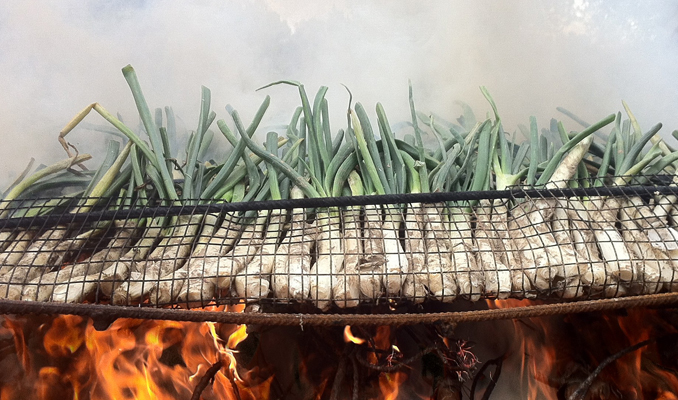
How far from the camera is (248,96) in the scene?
1.61 meters

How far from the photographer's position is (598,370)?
2.79 ft

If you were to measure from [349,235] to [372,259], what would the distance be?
90 mm

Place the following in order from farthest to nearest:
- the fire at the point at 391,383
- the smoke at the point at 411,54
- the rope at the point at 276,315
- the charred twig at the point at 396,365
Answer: the smoke at the point at 411,54
the fire at the point at 391,383
the charred twig at the point at 396,365
the rope at the point at 276,315

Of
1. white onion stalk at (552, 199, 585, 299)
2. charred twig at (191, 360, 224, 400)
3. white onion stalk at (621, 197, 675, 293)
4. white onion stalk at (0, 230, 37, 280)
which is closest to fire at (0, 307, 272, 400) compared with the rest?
charred twig at (191, 360, 224, 400)

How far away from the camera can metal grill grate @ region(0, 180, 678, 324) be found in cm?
67

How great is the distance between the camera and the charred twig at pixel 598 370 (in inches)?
33.5

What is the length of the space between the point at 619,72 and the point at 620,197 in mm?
1095

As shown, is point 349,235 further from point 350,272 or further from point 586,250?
point 586,250

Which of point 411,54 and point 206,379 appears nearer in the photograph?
point 206,379

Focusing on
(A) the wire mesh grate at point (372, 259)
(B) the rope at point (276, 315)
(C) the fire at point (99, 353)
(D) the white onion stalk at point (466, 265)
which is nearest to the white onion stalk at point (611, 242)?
(A) the wire mesh grate at point (372, 259)

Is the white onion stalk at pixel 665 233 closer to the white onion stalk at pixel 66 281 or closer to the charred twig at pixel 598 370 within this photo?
the charred twig at pixel 598 370

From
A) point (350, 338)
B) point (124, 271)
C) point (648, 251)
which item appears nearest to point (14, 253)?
point (124, 271)

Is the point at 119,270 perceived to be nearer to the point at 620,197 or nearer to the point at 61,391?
the point at 61,391

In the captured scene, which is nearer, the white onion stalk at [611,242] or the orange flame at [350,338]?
the white onion stalk at [611,242]
